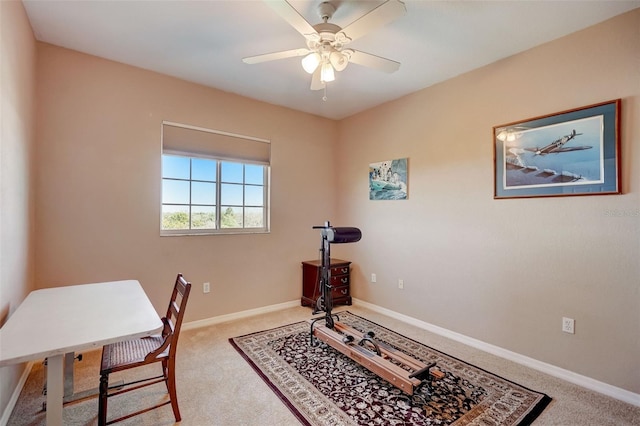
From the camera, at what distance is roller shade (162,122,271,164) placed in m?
3.19

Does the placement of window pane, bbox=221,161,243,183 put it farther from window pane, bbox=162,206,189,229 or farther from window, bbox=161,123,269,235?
window pane, bbox=162,206,189,229

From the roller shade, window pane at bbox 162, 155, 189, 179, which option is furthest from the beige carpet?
the roller shade

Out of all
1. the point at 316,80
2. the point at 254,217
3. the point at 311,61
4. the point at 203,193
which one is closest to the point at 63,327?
the point at 311,61

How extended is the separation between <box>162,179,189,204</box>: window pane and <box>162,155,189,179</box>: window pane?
0.07 metres

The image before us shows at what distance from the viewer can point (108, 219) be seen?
281 centimetres

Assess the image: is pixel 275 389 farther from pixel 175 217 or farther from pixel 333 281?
pixel 175 217

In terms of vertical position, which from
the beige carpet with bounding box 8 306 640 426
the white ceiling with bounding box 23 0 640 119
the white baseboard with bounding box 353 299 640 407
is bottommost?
the beige carpet with bounding box 8 306 640 426

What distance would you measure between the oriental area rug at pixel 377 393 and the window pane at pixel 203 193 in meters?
1.67

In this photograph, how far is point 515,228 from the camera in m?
2.64

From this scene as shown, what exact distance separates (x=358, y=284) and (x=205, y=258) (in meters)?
2.09

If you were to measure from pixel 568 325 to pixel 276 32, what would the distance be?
10.7 feet

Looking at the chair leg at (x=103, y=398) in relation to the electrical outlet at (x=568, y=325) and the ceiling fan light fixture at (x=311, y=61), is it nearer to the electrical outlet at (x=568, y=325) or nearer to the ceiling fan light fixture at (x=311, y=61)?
the ceiling fan light fixture at (x=311, y=61)

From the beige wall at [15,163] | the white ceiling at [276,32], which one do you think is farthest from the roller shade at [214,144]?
the beige wall at [15,163]

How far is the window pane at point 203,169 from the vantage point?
3.38 m
